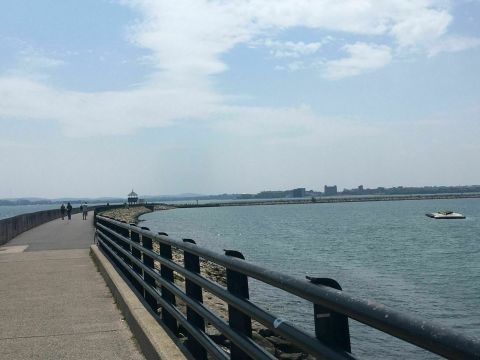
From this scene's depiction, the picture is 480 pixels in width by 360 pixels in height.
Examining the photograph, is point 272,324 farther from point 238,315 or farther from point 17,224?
point 17,224

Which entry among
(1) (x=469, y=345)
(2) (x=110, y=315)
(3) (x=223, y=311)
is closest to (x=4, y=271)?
(3) (x=223, y=311)

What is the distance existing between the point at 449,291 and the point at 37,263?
1684 cm

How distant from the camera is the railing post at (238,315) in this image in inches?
155

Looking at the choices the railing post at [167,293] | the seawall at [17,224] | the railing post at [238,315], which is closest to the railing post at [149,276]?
the railing post at [167,293]

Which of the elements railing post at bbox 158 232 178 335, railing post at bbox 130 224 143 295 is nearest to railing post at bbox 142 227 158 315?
railing post at bbox 130 224 143 295

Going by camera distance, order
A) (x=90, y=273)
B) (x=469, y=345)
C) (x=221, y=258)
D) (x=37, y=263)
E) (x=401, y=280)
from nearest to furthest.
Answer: (x=469, y=345)
(x=221, y=258)
(x=90, y=273)
(x=37, y=263)
(x=401, y=280)

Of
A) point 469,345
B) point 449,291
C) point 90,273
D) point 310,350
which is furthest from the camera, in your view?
point 449,291

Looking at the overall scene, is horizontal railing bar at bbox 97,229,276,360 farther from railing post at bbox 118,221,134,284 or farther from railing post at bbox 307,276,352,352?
railing post at bbox 118,221,134,284

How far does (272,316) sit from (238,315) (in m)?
0.73

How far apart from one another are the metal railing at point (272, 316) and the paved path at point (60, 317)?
0.78 meters

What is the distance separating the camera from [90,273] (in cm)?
1330

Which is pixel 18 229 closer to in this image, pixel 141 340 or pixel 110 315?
pixel 110 315

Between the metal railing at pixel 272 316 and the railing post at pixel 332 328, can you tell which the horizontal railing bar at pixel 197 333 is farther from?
the railing post at pixel 332 328

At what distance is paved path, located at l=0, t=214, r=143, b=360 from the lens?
6.53 m
